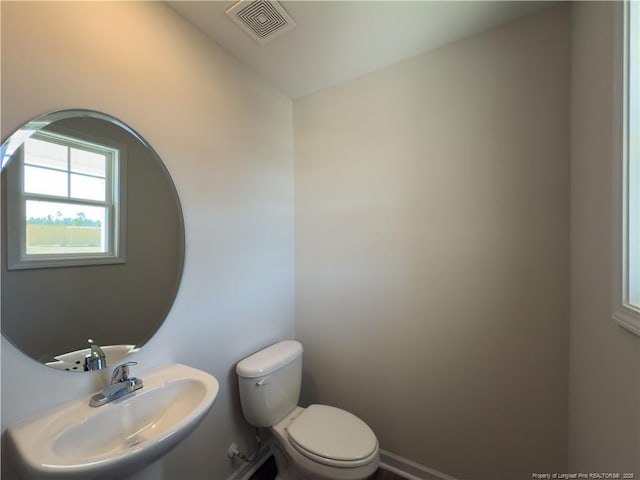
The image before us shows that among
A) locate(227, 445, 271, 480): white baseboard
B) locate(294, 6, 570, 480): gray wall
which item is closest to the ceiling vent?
locate(294, 6, 570, 480): gray wall

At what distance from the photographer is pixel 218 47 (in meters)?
1.38

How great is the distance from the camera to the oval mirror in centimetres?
79

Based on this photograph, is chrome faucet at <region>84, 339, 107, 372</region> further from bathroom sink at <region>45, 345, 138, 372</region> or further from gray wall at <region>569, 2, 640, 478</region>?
gray wall at <region>569, 2, 640, 478</region>

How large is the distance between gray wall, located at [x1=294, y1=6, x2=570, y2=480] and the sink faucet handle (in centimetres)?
109

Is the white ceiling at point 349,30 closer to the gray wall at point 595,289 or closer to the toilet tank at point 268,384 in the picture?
the gray wall at point 595,289

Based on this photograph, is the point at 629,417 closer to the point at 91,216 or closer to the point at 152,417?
the point at 152,417

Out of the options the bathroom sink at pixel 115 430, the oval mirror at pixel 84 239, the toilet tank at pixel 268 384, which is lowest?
the toilet tank at pixel 268 384

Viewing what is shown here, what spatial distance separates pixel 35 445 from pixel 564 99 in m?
2.25

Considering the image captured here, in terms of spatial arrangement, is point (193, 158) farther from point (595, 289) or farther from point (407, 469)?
point (407, 469)

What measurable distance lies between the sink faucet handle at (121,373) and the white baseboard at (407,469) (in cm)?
150

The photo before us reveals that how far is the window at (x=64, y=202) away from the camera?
798mm

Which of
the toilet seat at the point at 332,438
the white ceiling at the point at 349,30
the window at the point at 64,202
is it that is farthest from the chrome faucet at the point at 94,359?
the white ceiling at the point at 349,30

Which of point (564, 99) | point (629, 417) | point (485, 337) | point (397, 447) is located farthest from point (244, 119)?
point (397, 447)

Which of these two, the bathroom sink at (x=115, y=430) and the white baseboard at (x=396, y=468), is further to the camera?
the white baseboard at (x=396, y=468)
